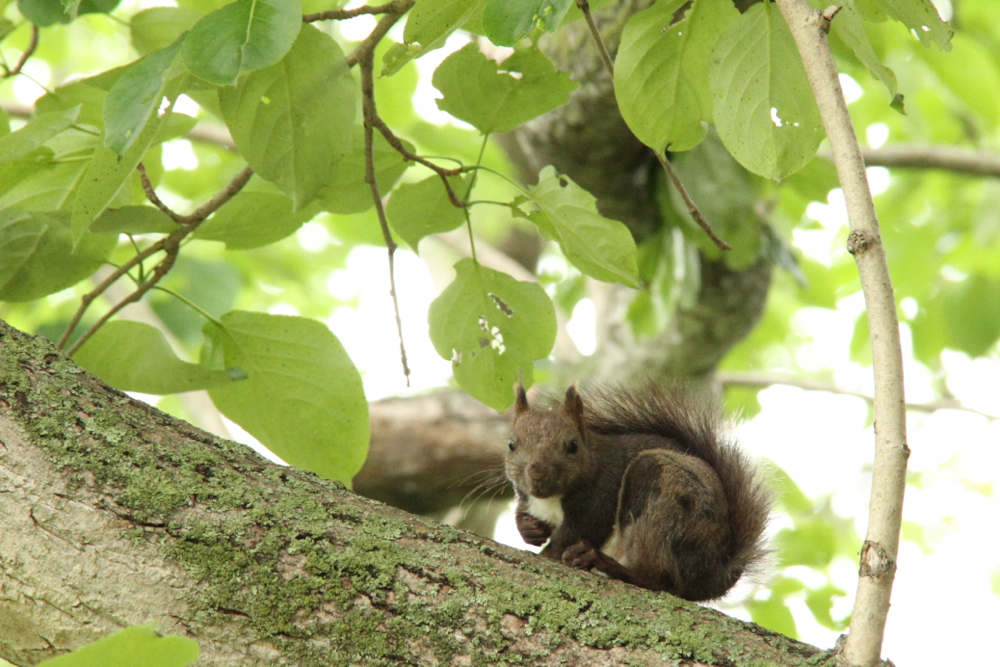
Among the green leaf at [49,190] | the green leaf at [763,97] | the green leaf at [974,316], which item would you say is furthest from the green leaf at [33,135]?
the green leaf at [974,316]

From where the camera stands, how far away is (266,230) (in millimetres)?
1613

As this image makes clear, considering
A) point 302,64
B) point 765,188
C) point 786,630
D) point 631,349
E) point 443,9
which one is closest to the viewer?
point 443,9

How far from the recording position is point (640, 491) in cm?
177

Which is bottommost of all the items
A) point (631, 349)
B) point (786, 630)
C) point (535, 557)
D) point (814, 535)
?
point (535, 557)

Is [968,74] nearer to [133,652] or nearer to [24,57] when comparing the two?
[24,57]

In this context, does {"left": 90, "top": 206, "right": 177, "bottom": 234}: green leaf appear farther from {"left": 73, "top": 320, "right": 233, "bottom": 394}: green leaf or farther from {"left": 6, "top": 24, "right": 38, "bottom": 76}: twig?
{"left": 6, "top": 24, "right": 38, "bottom": 76}: twig

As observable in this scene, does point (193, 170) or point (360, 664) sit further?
point (193, 170)

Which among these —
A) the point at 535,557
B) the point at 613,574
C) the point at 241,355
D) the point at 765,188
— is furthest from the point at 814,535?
the point at 241,355

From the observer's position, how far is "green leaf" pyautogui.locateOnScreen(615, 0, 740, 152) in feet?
4.42

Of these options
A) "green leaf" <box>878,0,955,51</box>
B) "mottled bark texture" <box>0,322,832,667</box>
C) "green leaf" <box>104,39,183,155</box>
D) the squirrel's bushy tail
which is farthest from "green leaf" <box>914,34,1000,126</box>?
"green leaf" <box>104,39,183,155</box>

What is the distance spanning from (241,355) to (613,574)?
799 mm

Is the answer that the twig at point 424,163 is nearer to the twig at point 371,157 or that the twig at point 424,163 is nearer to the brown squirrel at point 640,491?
the twig at point 371,157

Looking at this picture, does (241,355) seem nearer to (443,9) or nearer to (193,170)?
(443,9)

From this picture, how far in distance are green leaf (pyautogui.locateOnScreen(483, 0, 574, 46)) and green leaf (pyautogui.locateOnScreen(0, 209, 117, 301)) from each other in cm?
88
